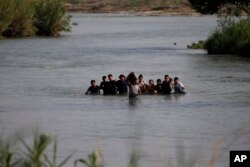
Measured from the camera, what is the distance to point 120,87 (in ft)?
105

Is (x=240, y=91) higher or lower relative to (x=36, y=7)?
lower

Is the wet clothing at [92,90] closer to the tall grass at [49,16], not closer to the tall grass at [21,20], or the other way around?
the tall grass at [21,20]

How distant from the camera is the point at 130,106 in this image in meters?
29.2

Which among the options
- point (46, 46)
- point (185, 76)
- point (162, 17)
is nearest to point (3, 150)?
point (185, 76)

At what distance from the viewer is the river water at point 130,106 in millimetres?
20547

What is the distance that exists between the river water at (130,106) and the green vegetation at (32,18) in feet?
64.4

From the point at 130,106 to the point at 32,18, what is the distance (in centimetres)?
5462

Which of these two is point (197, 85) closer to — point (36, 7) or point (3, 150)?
point (3, 150)

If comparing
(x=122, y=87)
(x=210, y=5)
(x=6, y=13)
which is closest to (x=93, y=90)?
(x=122, y=87)

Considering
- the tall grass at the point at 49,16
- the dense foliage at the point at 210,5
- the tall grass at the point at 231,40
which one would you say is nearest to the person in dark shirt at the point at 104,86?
the tall grass at the point at 231,40

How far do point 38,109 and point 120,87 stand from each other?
4254 millimetres

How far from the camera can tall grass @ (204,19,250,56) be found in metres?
52.8

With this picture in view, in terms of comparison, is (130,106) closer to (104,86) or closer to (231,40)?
(104,86)

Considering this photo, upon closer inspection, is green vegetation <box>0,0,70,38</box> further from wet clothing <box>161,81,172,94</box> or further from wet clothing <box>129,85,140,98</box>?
wet clothing <box>129,85,140,98</box>
